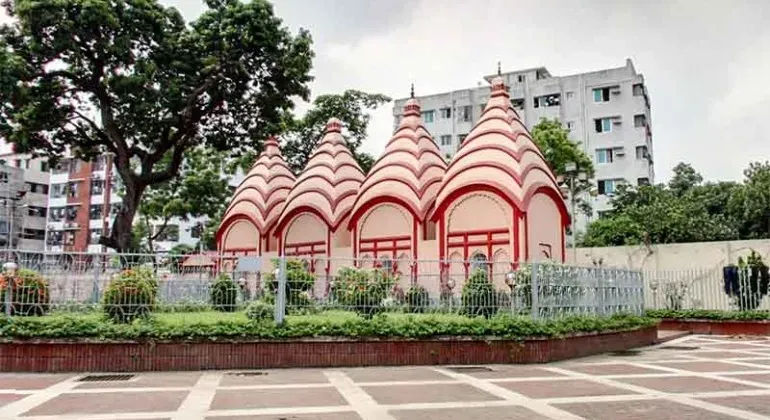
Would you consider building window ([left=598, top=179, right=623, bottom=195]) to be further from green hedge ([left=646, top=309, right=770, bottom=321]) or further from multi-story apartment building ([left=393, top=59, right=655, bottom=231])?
green hedge ([left=646, top=309, right=770, bottom=321])

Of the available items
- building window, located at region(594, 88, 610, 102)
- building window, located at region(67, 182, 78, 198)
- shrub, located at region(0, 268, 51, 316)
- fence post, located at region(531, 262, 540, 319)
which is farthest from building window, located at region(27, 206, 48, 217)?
fence post, located at region(531, 262, 540, 319)

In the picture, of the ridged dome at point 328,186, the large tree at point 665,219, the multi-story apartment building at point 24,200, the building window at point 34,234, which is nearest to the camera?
the ridged dome at point 328,186

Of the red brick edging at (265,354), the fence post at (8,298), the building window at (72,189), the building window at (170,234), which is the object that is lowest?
the red brick edging at (265,354)

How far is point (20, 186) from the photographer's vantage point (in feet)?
155

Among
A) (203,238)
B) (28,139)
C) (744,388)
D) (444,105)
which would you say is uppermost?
(444,105)

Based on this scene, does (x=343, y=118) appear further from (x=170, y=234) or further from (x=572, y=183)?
(x=170, y=234)

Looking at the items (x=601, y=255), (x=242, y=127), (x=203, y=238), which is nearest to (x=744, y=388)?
(x=601, y=255)

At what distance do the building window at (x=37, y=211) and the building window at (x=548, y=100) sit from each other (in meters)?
38.1

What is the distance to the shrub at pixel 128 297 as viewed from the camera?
10305 mm

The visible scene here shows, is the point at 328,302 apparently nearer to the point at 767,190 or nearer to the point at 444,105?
the point at 767,190

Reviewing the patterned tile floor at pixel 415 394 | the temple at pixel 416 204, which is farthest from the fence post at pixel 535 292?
the temple at pixel 416 204

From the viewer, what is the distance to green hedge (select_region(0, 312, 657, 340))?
970 centimetres

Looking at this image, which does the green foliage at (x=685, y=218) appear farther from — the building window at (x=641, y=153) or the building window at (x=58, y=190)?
the building window at (x=58, y=190)

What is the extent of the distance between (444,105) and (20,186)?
30.8 m
